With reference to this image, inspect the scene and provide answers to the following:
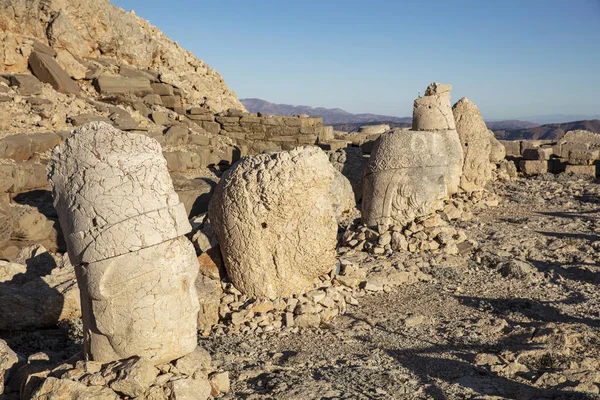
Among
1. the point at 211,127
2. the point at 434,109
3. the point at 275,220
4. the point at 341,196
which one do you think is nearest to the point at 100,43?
the point at 211,127

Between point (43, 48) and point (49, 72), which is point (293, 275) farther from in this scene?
point (43, 48)

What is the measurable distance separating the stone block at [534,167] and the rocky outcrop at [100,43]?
36.2 ft

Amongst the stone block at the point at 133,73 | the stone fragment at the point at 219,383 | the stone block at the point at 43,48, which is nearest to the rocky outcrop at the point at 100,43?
the stone block at the point at 43,48

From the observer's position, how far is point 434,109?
10.5m

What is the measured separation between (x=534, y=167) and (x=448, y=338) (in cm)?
1055

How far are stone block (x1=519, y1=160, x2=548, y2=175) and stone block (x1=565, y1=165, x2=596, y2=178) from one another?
1.80ft

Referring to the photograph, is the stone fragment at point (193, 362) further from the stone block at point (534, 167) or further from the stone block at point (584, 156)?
the stone block at point (584, 156)

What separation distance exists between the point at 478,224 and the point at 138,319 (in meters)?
7.36

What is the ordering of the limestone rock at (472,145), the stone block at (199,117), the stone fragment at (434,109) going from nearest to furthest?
the stone fragment at (434,109), the limestone rock at (472,145), the stone block at (199,117)

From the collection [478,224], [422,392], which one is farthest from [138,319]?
[478,224]

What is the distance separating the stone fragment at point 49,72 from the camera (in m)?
15.6

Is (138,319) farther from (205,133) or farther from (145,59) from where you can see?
(145,59)

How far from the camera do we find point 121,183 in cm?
396

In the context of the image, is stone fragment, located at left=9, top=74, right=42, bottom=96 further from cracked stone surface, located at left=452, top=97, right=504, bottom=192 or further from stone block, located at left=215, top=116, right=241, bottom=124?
cracked stone surface, located at left=452, top=97, right=504, bottom=192
